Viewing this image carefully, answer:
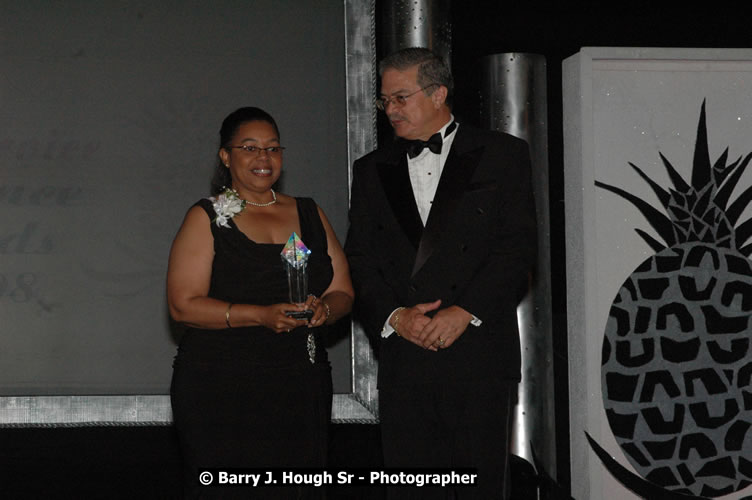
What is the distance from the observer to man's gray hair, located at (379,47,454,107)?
275 centimetres

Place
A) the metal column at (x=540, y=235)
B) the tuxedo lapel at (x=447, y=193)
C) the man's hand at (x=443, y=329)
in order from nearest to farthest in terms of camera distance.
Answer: the man's hand at (x=443, y=329)
the tuxedo lapel at (x=447, y=193)
the metal column at (x=540, y=235)

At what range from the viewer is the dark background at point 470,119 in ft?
14.1

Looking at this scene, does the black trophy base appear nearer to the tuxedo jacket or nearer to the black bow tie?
the tuxedo jacket

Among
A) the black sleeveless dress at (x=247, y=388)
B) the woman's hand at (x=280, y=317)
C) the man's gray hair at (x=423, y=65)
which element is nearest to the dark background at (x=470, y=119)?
the black sleeveless dress at (x=247, y=388)

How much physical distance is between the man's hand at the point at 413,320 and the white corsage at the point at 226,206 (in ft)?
1.88

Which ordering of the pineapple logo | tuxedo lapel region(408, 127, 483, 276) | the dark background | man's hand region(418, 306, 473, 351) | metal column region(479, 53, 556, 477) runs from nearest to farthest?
man's hand region(418, 306, 473, 351) < tuxedo lapel region(408, 127, 483, 276) < the pineapple logo < metal column region(479, 53, 556, 477) < the dark background

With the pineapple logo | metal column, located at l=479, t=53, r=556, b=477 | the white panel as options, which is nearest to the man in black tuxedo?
the white panel

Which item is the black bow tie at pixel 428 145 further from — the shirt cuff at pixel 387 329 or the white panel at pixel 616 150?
the white panel at pixel 616 150

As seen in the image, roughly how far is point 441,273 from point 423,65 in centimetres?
61

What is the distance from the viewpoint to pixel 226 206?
2.81 metres

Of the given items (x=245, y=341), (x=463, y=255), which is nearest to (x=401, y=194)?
(x=463, y=255)

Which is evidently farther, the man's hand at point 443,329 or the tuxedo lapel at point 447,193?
the tuxedo lapel at point 447,193

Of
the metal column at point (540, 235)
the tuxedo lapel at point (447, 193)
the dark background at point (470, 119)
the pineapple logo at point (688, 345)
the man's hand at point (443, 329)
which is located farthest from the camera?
the dark background at point (470, 119)

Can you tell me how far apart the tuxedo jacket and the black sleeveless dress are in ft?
0.82
